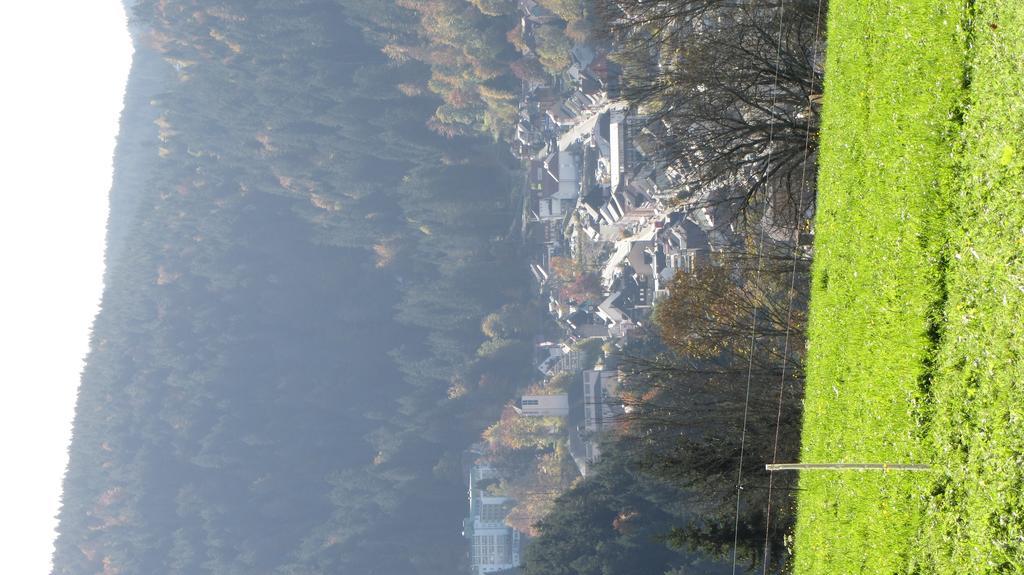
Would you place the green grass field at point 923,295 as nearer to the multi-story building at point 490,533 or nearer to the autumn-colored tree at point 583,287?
the autumn-colored tree at point 583,287

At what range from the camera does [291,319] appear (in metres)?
85.1

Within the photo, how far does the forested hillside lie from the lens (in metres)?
74.2

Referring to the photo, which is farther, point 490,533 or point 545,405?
point 490,533

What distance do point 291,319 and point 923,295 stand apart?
78710 millimetres

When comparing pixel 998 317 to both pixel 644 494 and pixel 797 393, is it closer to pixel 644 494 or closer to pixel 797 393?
pixel 797 393

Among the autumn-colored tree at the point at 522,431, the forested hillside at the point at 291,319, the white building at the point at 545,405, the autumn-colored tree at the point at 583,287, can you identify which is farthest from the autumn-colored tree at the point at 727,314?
the forested hillside at the point at 291,319

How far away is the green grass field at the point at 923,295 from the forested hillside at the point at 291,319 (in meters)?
56.4

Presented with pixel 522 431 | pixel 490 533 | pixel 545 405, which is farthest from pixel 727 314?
pixel 490 533

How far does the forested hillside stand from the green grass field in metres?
56.4

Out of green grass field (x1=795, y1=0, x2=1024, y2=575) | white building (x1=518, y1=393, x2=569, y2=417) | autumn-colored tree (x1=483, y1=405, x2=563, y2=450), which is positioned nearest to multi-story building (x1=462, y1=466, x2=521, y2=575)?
autumn-colored tree (x1=483, y1=405, x2=563, y2=450)

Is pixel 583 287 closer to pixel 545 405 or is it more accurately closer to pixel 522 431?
pixel 545 405

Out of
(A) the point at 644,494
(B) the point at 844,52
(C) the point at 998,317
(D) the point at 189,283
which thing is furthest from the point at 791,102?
(D) the point at 189,283

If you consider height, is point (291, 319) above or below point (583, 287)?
below

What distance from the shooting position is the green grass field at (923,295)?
31.8 ft
